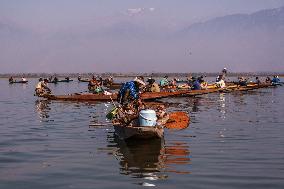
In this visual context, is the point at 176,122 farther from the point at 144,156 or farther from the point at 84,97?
the point at 84,97

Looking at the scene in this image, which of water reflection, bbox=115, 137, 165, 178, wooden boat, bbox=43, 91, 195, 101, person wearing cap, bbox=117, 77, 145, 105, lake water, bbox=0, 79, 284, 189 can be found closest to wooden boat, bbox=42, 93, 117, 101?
wooden boat, bbox=43, 91, 195, 101

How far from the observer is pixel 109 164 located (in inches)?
534

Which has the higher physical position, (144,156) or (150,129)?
(150,129)

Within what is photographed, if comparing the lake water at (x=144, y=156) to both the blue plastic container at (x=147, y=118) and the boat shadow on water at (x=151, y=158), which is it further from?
the blue plastic container at (x=147, y=118)

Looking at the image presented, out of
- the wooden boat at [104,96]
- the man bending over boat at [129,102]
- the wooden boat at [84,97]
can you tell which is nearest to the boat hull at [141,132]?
the man bending over boat at [129,102]

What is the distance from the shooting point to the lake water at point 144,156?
37.8 ft

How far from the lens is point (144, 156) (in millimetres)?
14742

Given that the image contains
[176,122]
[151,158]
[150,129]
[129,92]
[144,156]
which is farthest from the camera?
[129,92]

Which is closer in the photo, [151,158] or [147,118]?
[151,158]

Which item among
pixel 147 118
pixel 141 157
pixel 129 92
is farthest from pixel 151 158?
pixel 129 92

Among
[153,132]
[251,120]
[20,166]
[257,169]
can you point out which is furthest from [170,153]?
[251,120]

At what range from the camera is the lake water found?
1152cm

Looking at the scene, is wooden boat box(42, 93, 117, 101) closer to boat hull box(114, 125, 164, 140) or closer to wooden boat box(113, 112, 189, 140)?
wooden boat box(113, 112, 189, 140)

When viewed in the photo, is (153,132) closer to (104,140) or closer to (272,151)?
(104,140)
